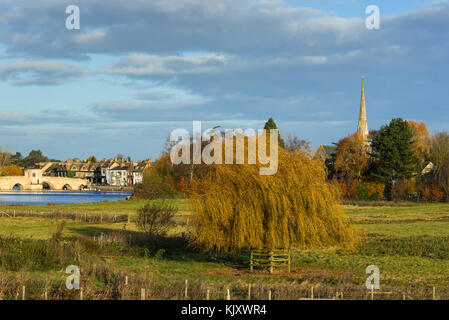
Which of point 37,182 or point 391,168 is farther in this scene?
point 37,182

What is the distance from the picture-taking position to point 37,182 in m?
176

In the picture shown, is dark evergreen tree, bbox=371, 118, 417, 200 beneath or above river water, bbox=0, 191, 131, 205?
above

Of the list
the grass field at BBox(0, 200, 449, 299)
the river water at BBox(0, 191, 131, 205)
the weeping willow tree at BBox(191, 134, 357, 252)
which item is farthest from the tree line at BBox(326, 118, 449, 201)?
the weeping willow tree at BBox(191, 134, 357, 252)

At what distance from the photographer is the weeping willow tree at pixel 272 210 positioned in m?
29.1

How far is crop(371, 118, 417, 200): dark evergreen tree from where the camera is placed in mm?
86125

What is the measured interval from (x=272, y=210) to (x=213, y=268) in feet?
17.0

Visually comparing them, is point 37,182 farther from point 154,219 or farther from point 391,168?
point 154,219

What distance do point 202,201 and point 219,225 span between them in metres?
1.79

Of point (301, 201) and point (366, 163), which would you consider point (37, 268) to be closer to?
point (301, 201)

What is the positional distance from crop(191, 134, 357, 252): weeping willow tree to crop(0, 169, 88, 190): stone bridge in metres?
140
